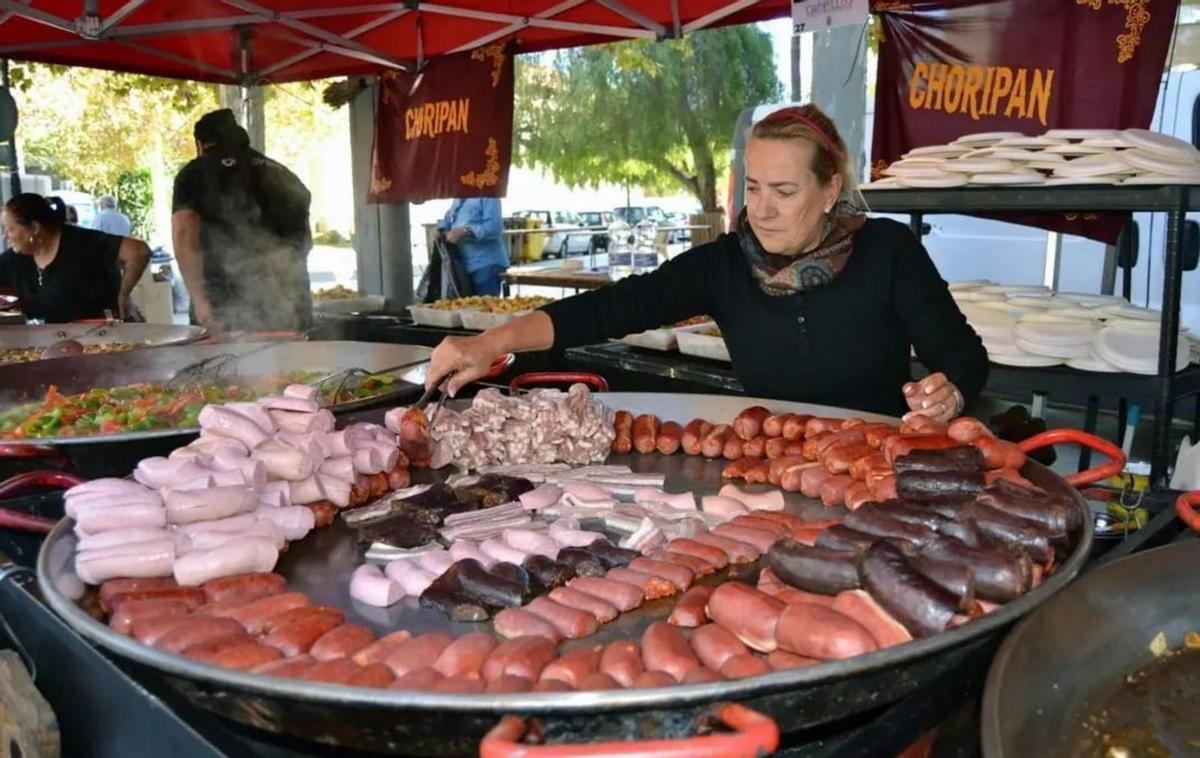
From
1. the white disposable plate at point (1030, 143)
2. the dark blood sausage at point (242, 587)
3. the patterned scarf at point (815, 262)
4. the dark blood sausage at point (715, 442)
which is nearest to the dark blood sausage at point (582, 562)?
the dark blood sausage at point (242, 587)

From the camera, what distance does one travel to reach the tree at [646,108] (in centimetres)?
2077

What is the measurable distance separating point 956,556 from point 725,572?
0.58 m

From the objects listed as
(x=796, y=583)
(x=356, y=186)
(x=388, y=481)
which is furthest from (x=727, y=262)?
(x=356, y=186)

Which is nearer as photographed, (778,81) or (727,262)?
(727,262)

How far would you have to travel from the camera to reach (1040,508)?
1.89 m

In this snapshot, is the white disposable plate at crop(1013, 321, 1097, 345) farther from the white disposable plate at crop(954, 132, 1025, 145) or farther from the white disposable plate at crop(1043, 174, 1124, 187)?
the white disposable plate at crop(954, 132, 1025, 145)

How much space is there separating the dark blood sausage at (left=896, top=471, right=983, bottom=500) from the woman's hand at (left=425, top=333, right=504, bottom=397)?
1.35 meters

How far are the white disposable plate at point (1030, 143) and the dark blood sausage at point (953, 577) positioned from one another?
3.12 m

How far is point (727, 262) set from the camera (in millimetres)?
3539

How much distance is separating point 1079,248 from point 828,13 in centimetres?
458

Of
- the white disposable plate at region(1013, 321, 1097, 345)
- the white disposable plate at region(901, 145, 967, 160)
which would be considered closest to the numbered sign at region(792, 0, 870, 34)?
the white disposable plate at region(901, 145, 967, 160)

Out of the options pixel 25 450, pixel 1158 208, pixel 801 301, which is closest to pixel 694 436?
pixel 801 301

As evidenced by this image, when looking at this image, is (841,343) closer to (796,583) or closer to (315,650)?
(796,583)

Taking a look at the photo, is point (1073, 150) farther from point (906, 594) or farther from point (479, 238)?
point (479, 238)
